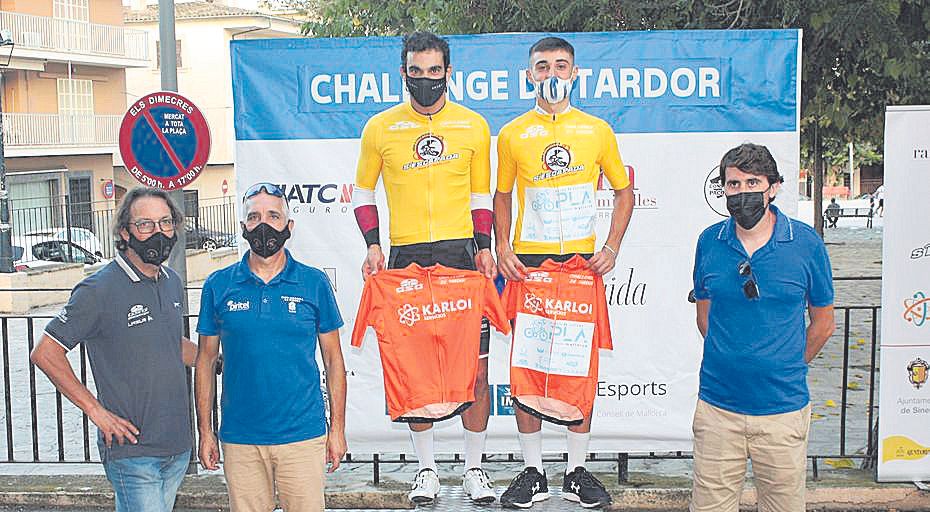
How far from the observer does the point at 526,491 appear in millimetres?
5945

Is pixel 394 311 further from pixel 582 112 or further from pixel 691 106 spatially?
pixel 691 106

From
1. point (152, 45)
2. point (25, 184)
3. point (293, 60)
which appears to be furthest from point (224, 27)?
point (293, 60)

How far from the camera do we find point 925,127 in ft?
19.0

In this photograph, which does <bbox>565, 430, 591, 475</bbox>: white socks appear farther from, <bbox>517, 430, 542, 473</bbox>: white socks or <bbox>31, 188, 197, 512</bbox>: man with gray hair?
→ <bbox>31, 188, 197, 512</bbox>: man with gray hair

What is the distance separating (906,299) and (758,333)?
1.85 metres

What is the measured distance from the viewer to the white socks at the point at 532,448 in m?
5.96

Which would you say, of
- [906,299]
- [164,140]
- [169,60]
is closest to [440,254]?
[164,140]

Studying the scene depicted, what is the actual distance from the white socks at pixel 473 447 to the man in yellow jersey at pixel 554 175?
38 centimetres

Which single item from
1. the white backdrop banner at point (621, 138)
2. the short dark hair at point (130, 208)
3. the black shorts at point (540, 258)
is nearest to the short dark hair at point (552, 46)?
the white backdrop banner at point (621, 138)

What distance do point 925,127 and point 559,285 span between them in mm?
2302

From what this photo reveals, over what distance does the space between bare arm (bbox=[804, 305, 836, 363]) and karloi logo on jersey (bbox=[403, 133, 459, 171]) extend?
2.04m

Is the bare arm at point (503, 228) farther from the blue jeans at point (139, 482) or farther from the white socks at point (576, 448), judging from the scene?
the blue jeans at point (139, 482)

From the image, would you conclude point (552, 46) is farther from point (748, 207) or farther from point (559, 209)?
point (748, 207)

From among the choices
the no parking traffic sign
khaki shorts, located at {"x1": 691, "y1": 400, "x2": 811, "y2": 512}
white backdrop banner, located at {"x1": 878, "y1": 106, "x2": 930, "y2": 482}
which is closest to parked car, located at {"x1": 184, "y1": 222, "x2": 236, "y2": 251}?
the no parking traffic sign
